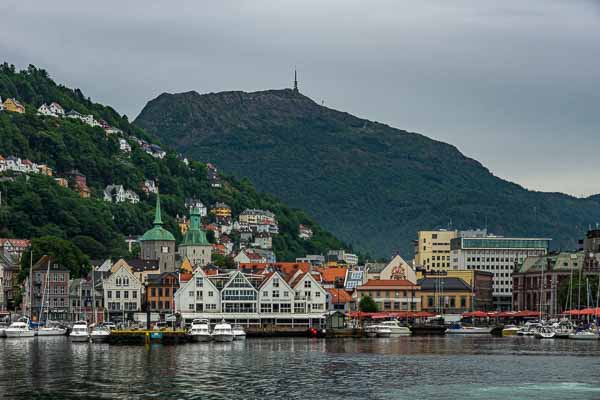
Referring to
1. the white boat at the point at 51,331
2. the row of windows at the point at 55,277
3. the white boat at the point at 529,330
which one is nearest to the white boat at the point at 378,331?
the white boat at the point at 529,330

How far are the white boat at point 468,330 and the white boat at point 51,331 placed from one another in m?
52.2

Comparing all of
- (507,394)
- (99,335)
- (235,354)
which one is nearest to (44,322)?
(99,335)

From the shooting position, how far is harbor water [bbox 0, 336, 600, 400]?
257 ft

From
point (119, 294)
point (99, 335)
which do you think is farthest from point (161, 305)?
point (99, 335)

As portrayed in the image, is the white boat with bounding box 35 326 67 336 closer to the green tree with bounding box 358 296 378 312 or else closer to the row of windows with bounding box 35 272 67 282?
the row of windows with bounding box 35 272 67 282

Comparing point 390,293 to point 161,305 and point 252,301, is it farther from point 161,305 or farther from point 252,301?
point 161,305

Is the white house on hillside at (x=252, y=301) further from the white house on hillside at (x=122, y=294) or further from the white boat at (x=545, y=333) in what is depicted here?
the white boat at (x=545, y=333)

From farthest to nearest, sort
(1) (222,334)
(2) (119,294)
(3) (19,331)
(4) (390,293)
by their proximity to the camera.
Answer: (4) (390,293)
(2) (119,294)
(3) (19,331)
(1) (222,334)

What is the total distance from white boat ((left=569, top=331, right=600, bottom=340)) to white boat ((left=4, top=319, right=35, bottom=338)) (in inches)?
2563

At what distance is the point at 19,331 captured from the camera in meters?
153

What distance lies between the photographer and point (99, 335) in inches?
5522

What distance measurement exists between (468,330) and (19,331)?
6202 centimetres

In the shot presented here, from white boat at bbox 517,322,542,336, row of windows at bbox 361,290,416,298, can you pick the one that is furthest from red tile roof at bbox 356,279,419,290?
white boat at bbox 517,322,542,336

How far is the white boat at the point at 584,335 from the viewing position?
155000 mm
